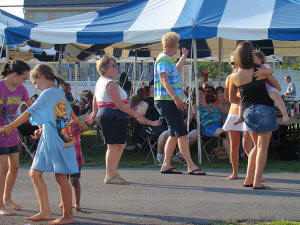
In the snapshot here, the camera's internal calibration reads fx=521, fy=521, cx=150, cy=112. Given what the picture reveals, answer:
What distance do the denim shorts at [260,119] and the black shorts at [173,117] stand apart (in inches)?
46.7

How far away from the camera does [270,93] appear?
632 cm

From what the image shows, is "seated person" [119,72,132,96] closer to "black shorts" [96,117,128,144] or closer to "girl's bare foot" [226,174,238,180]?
"girl's bare foot" [226,174,238,180]

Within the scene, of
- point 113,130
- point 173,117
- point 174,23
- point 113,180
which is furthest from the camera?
point 174,23

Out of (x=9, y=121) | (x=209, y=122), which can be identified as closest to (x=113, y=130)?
(x=9, y=121)

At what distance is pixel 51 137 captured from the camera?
188 inches

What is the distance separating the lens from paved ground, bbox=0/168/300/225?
5.14m

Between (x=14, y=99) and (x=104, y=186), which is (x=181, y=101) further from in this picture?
(x=14, y=99)

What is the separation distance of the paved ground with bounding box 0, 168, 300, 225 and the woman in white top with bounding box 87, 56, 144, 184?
0.38 m

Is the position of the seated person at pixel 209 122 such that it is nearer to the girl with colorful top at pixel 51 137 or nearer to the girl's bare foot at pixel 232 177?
the girl's bare foot at pixel 232 177

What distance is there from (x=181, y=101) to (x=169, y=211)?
82.4 inches

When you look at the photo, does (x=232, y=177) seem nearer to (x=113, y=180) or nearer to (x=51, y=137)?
(x=113, y=180)

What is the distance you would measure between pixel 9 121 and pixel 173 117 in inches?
101

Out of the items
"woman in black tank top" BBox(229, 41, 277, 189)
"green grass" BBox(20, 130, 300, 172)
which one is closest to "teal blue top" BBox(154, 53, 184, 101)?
"woman in black tank top" BBox(229, 41, 277, 189)

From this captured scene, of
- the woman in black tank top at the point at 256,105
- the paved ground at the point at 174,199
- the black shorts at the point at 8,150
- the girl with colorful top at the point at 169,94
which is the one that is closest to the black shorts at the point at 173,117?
the girl with colorful top at the point at 169,94
